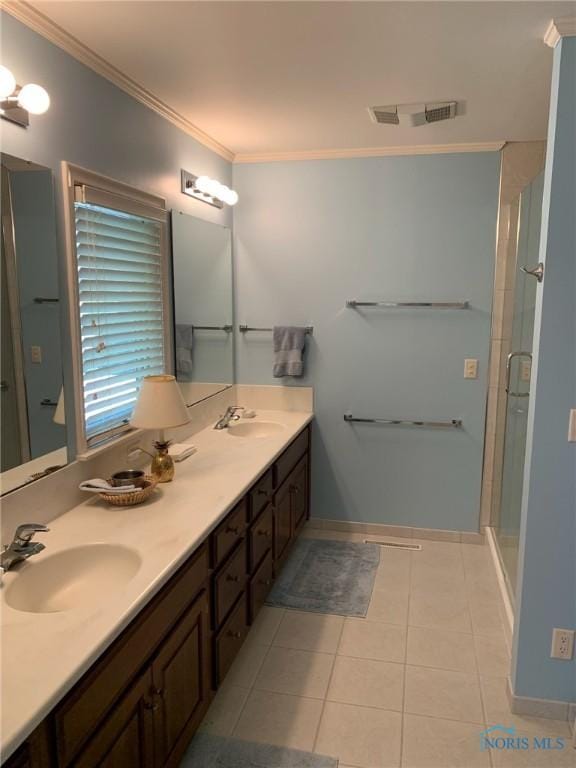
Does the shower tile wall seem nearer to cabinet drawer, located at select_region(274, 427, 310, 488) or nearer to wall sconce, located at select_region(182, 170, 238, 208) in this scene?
cabinet drawer, located at select_region(274, 427, 310, 488)

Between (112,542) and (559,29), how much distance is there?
6.78ft

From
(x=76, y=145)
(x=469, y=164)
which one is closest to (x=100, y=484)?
(x=76, y=145)

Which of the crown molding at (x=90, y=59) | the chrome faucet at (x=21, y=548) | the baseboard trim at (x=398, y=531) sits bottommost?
the baseboard trim at (x=398, y=531)

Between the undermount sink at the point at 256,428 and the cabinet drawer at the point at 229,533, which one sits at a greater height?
the undermount sink at the point at 256,428

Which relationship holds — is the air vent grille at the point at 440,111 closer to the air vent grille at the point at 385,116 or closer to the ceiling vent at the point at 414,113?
the ceiling vent at the point at 414,113

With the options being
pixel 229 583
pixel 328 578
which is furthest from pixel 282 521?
pixel 229 583

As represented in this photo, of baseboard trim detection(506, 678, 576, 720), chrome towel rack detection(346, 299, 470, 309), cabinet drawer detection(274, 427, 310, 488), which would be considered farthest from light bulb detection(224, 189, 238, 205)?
baseboard trim detection(506, 678, 576, 720)

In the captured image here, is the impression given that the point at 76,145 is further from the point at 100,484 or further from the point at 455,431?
the point at 455,431

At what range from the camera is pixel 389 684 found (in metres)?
2.28

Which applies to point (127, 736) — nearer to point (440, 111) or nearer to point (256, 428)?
point (256, 428)

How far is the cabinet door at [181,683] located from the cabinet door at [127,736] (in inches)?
1.5

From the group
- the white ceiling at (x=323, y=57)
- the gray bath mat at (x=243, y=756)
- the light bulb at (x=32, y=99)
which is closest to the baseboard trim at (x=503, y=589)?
the gray bath mat at (x=243, y=756)

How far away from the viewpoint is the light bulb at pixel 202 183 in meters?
2.86

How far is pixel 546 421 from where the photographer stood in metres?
1.95
